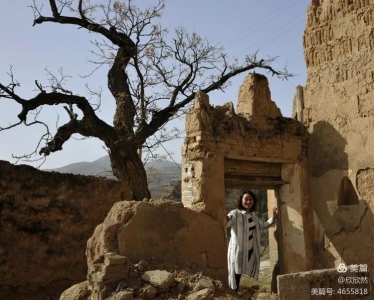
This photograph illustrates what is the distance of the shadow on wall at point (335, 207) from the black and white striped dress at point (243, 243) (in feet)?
4.51

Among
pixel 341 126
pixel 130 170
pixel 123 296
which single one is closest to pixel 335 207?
pixel 341 126

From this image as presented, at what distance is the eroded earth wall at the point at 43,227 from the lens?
5918 millimetres

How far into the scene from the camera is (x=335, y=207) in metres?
6.21

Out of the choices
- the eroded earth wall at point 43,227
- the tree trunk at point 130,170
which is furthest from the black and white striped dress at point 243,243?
the tree trunk at point 130,170

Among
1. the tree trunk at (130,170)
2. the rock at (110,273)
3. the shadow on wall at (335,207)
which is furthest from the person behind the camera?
the tree trunk at (130,170)

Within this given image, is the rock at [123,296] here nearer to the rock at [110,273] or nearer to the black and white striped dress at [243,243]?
the rock at [110,273]

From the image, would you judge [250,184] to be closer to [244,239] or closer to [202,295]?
[244,239]

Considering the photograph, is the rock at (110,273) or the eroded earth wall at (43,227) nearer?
the rock at (110,273)

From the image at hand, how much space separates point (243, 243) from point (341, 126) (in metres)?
2.36

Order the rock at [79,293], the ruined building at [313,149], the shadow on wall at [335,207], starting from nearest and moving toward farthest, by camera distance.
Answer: the rock at [79,293] → the ruined building at [313,149] → the shadow on wall at [335,207]

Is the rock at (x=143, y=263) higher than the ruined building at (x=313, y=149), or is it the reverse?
the ruined building at (x=313, y=149)

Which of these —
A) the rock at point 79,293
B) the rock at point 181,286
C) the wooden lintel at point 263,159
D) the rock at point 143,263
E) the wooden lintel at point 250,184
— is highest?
the wooden lintel at point 263,159

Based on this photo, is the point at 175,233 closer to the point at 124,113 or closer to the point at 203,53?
the point at 124,113

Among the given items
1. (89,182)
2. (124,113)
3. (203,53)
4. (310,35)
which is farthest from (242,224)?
(203,53)
